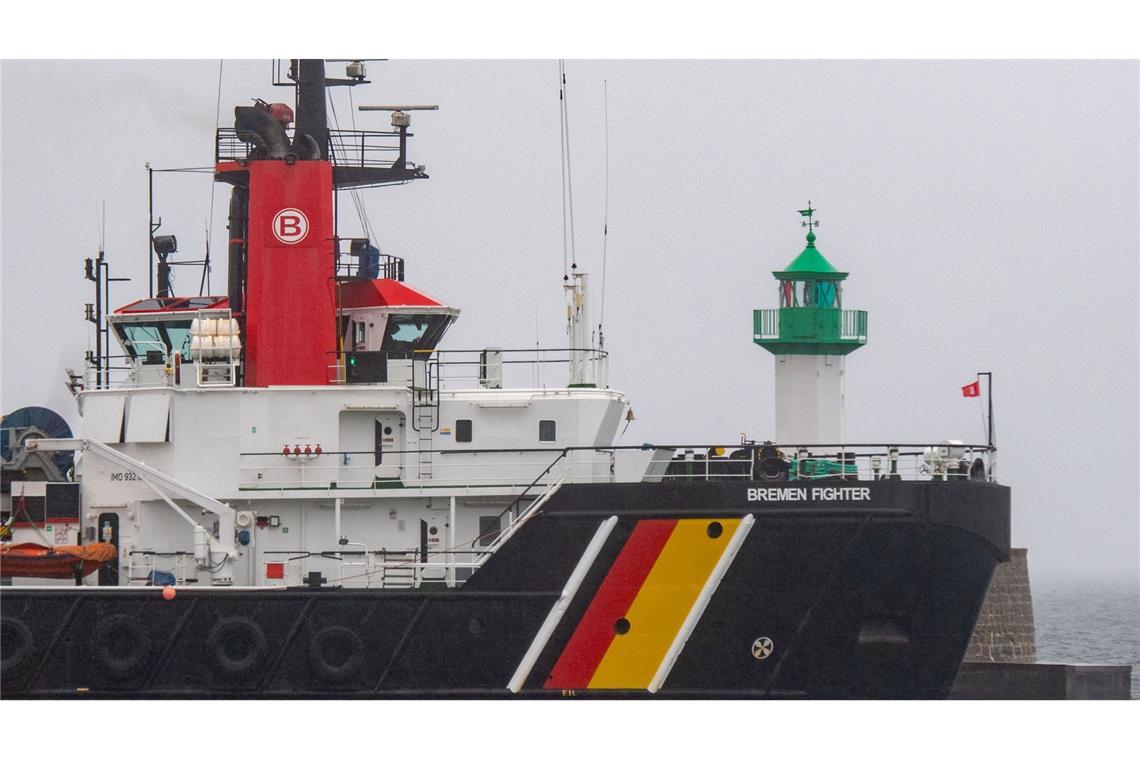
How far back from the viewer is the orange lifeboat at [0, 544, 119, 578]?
22.9 meters

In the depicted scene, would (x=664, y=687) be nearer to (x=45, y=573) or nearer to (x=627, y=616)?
(x=627, y=616)

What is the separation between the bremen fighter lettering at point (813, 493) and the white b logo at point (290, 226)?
6723 mm

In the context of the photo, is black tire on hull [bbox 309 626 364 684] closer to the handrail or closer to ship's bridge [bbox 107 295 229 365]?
the handrail

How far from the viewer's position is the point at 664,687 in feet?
72.0

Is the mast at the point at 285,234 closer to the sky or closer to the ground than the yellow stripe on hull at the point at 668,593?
closer to the sky

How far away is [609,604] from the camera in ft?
71.9

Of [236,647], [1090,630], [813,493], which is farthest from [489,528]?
[1090,630]

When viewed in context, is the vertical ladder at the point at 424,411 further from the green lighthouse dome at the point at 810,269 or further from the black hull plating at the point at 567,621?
the green lighthouse dome at the point at 810,269

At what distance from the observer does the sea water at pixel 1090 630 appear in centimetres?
4434

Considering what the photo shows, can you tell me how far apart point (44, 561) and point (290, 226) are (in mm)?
5134

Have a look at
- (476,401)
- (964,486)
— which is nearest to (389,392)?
(476,401)

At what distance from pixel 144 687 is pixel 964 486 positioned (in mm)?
9810

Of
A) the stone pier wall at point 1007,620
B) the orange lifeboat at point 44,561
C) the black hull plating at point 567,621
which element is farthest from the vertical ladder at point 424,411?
the stone pier wall at point 1007,620

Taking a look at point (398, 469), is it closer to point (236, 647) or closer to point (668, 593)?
point (236, 647)
